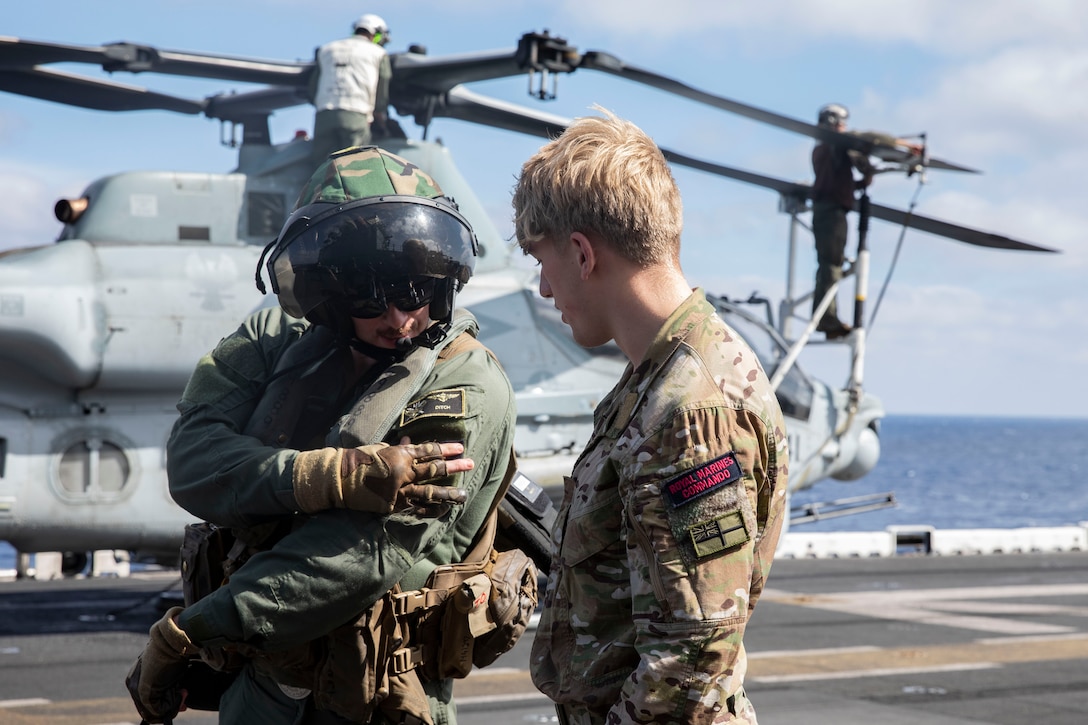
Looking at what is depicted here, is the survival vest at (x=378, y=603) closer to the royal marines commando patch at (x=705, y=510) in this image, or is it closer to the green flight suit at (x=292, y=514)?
the green flight suit at (x=292, y=514)

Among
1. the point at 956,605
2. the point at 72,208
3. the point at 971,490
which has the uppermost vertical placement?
the point at 72,208

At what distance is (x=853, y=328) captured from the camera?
11648mm

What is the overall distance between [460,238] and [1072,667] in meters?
6.94

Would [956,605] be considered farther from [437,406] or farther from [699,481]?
[699,481]

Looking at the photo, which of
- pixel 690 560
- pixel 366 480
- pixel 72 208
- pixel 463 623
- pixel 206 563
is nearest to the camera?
pixel 690 560

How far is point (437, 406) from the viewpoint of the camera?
246 cm

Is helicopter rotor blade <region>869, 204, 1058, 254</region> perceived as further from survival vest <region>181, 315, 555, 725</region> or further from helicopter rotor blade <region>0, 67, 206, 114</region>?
survival vest <region>181, 315, 555, 725</region>

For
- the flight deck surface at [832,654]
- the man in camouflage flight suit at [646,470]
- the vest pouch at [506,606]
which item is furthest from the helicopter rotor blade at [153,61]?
the man in camouflage flight suit at [646,470]

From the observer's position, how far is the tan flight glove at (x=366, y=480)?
7.54 feet

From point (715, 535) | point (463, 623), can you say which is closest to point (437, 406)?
point (463, 623)

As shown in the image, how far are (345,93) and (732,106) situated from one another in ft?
10.5

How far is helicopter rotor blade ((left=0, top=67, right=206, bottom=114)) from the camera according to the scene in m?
8.99

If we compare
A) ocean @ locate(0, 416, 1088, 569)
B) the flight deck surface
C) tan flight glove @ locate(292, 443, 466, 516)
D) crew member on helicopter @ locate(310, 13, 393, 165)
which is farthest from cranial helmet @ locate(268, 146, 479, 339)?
ocean @ locate(0, 416, 1088, 569)

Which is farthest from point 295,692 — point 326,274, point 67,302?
point 67,302
